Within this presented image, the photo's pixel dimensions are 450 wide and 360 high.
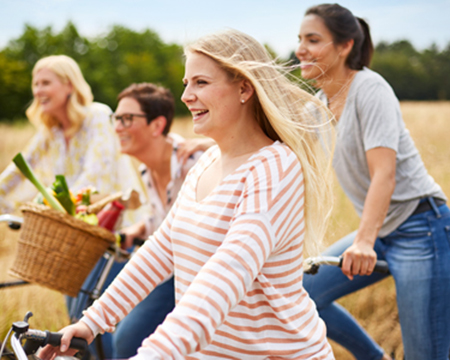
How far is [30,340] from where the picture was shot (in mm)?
1509

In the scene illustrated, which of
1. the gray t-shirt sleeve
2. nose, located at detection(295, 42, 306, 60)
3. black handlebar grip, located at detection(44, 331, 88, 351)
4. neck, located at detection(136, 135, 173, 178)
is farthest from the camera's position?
neck, located at detection(136, 135, 173, 178)

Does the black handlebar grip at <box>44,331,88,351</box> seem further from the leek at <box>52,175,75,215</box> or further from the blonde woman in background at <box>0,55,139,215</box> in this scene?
the blonde woman in background at <box>0,55,139,215</box>

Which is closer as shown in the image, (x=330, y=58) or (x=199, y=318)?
(x=199, y=318)

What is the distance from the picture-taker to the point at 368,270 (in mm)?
2223

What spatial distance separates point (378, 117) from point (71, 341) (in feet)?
5.02

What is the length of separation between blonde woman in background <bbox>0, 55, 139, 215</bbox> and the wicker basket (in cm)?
87

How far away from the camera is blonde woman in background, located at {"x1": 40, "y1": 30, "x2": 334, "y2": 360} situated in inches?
54.1

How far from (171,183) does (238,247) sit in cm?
177

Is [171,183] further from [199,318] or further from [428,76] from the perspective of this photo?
[428,76]

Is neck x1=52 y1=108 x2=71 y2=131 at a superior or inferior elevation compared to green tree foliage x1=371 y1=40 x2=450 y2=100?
superior

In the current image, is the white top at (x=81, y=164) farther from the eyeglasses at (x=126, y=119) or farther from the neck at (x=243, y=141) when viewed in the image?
the neck at (x=243, y=141)

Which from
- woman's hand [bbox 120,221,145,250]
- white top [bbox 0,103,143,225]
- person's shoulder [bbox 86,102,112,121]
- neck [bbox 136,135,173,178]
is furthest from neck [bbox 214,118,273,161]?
person's shoulder [bbox 86,102,112,121]

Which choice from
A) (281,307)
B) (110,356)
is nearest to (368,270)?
(281,307)

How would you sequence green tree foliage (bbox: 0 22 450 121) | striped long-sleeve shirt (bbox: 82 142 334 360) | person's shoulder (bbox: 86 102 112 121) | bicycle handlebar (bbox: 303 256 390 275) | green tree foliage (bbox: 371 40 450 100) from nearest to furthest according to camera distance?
1. striped long-sleeve shirt (bbox: 82 142 334 360)
2. bicycle handlebar (bbox: 303 256 390 275)
3. person's shoulder (bbox: 86 102 112 121)
4. green tree foliage (bbox: 371 40 450 100)
5. green tree foliage (bbox: 0 22 450 121)
